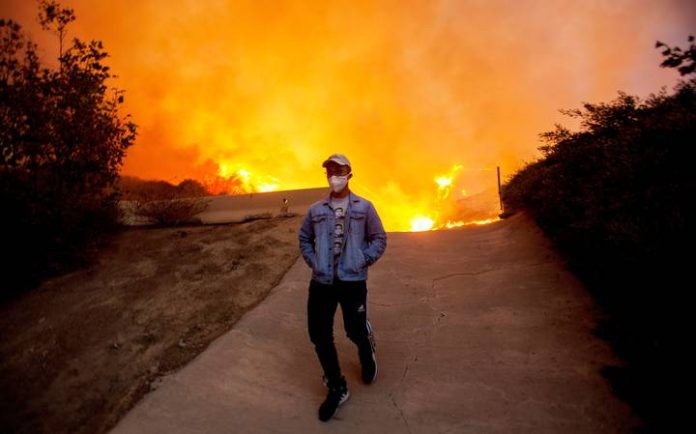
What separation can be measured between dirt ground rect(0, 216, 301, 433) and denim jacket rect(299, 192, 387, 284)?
7.02 ft

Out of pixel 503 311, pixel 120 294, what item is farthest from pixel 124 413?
pixel 503 311

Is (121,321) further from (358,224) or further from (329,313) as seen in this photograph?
(358,224)

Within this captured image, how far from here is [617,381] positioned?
3826 millimetres

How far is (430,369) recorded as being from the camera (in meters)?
4.53

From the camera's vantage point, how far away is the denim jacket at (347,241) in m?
3.81

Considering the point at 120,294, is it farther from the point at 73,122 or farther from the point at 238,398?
the point at 73,122

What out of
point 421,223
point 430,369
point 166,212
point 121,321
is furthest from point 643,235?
point 421,223

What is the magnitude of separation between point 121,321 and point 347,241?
4062 mm

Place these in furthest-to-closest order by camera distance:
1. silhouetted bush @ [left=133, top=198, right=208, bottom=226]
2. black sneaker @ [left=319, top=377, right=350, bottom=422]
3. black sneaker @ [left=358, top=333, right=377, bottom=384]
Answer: silhouetted bush @ [left=133, top=198, right=208, bottom=226]
black sneaker @ [left=358, top=333, right=377, bottom=384]
black sneaker @ [left=319, top=377, right=350, bottom=422]

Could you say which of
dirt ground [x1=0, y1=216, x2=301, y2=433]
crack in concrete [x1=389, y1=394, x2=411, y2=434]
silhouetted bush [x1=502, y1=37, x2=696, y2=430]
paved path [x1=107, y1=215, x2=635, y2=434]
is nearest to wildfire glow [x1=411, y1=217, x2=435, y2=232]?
dirt ground [x1=0, y1=216, x2=301, y2=433]

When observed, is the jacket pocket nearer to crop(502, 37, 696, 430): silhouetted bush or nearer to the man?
the man

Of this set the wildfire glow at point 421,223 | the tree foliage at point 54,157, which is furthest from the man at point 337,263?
the wildfire glow at point 421,223

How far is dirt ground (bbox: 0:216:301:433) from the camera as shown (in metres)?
4.58

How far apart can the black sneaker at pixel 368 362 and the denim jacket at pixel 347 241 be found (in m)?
0.81
